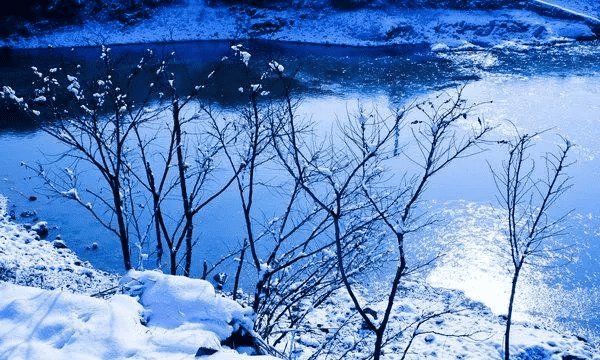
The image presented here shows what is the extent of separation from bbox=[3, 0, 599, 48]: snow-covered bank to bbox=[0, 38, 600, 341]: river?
2.60m

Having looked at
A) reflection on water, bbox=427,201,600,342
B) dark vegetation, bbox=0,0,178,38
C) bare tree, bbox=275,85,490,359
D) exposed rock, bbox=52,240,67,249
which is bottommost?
exposed rock, bbox=52,240,67,249

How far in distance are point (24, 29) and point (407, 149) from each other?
41227 mm

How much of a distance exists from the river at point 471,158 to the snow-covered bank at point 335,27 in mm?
2605

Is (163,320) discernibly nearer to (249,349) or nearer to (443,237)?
(249,349)

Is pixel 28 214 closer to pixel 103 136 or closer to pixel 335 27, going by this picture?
pixel 103 136

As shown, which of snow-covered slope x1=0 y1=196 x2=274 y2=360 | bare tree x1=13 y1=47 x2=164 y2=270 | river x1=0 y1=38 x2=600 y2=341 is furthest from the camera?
river x1=0 y1=38 x2=600 y2=341

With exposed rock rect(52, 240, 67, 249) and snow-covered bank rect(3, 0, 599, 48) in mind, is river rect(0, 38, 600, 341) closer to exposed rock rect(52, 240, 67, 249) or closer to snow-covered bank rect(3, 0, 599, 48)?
exposed rock rect(52, 240, 67, 249)

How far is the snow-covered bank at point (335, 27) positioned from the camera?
1800 inches

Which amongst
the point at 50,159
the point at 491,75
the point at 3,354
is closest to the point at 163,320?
the point at 3,354

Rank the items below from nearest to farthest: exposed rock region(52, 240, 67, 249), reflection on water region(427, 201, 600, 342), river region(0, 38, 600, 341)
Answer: reflection on water region(427, 201, 600, 342) → river region(0, 38, 600, 341) → exposed rock region(52, 240, 67, 249)

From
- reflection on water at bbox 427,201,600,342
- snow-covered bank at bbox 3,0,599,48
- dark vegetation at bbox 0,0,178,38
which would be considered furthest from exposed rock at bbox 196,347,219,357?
dark vegetation at bbox 0,0,178,38

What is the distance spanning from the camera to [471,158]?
2189cm

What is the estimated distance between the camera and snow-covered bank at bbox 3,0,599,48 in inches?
1800

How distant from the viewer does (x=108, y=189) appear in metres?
19.2
